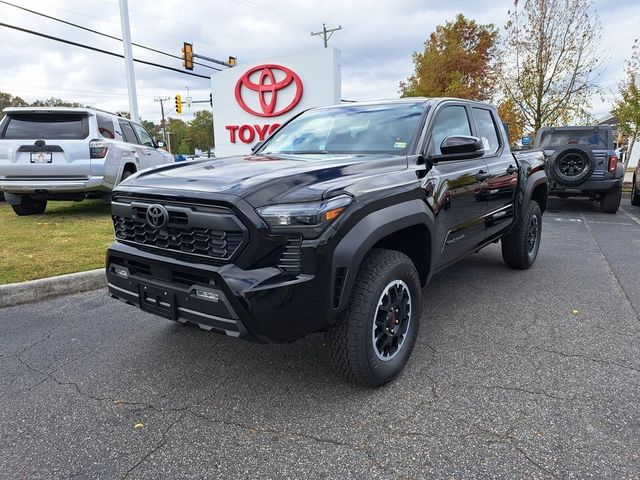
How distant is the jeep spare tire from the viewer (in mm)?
9977

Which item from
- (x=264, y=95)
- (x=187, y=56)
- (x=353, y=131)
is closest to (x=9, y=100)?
(x=187, y=56)

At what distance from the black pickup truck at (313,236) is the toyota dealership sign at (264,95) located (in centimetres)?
908

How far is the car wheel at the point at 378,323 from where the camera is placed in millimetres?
2596

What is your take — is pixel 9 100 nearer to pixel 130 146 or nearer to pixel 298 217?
pixel 130 146

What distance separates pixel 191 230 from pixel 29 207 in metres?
8.04

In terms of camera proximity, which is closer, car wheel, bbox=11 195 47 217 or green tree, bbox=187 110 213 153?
car wheel, bbox=11 195 47 217

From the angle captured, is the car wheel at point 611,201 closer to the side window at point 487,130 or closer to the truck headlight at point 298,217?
the side window at point 487,130

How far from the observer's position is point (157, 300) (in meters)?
2.63

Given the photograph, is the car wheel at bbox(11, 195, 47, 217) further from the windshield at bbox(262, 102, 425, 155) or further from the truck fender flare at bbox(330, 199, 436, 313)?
the truck fender flare at bbox(330, 199, 436, 313)

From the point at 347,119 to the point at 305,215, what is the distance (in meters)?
1.85

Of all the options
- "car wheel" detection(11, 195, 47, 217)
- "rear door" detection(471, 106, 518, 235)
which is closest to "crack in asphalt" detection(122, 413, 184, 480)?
"rear door" detection(471, 106, 518, 235)

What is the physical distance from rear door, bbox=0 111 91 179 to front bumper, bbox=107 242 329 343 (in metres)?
6.36

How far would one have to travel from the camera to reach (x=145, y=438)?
7.92ft

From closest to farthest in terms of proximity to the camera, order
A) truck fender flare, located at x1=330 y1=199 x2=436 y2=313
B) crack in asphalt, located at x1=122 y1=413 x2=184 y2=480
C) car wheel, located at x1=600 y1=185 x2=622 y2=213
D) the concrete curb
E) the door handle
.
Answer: crack in asphalt, located at x1=122 y1=413 x2=184 y2=480
truck fender flare, located at x1=330 y1=199 x2=436 y2=313
the door handle
the concrete curb
car wheel, located at x1=600 y1=185 x2=622 y2=213
